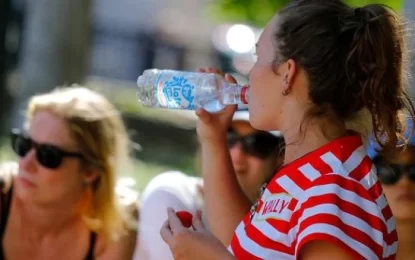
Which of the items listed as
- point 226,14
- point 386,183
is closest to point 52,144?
point 386,183

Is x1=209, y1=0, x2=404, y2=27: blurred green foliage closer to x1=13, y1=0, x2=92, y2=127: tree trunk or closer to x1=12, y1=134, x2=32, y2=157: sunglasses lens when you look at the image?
x1=13, y1=0, x2=92, y2=127: tree trunk

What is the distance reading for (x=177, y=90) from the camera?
9.46ft

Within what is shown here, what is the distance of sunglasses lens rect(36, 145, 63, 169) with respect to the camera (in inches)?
158

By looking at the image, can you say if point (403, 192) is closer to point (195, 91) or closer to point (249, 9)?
point (195, 91)

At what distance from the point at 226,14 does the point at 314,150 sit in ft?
17.4

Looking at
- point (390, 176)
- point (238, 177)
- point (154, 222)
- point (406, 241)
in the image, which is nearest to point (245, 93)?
point (390, 176)

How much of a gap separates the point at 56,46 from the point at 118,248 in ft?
8.78

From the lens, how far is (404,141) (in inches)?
101

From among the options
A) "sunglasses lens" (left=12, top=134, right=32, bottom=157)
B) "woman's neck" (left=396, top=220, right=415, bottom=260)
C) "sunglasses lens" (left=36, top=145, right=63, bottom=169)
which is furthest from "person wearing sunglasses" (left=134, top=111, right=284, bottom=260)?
"woman's neck" (left=396, top=220, right=415, bottom=260)

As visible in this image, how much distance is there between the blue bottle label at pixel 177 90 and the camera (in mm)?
2855

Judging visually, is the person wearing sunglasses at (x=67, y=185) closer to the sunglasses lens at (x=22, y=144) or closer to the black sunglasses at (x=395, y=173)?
the sunglasses lens at (x=22, y=144)

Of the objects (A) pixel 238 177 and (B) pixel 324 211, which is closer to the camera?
(B) pixel 324 211

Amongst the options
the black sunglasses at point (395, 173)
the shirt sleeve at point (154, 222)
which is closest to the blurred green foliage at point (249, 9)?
the shirt sleeve at point (154, 222)

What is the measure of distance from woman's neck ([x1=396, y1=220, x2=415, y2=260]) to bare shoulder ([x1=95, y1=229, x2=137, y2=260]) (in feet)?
3.85
